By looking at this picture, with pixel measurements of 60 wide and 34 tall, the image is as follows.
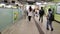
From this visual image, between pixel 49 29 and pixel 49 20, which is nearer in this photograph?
pixel 49 20

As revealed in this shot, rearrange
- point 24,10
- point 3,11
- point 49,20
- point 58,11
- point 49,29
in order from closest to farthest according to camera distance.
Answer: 1. point 3,11
2. point 49,20
3. point 49,29
4. point 58,11
5. point 24,10

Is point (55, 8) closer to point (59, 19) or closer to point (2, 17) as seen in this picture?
Result: point (59, 19)

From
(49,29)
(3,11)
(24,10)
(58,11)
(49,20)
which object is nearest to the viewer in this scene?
(3,11)

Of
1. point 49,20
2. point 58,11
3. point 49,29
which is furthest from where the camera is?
point 58,11

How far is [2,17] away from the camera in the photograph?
24.1 ft

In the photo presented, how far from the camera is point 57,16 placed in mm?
12945

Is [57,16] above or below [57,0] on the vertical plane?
below

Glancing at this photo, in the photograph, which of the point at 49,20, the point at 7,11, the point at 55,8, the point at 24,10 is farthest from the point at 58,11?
the point at 7,11

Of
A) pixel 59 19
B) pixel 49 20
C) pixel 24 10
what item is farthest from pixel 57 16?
pixel 49 20

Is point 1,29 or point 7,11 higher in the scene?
point 7,11

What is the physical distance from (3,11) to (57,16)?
650 centimetres

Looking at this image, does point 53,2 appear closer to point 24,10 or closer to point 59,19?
point 59,19

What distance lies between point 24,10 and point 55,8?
3.40m

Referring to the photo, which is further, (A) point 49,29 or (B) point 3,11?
(A) point 49,29
